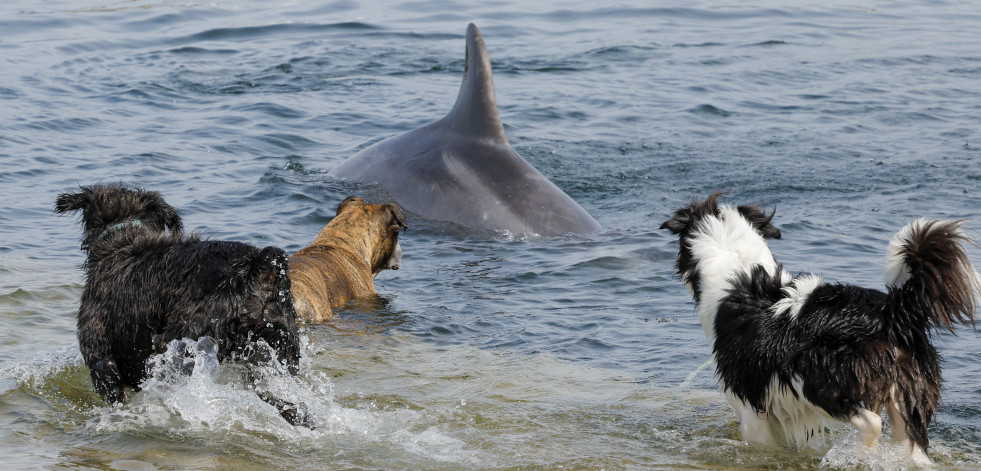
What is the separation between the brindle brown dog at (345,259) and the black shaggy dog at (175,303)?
161 cm

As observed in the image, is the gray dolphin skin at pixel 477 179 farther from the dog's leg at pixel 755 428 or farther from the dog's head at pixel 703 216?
the dog's leg at pixel 755 428

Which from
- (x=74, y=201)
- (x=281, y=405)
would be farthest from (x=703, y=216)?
(x=74, y=201)

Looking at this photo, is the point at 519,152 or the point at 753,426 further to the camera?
the point at 519,152

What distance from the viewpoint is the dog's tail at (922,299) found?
3980 mm

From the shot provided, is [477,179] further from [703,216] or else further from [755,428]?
[755,428]

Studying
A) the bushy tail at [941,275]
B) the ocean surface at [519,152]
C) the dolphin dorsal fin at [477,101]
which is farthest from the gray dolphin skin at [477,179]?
Answer: the bushy tail at [941,275]

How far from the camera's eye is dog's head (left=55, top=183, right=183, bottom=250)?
4.99 meters

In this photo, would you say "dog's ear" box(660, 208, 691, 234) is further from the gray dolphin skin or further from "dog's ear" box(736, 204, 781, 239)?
the gray dolphin skin

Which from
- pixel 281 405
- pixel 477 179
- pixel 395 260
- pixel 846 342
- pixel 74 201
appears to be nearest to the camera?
pixel 846 342

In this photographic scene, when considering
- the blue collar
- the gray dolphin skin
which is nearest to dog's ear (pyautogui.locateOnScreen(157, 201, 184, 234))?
the blue collar

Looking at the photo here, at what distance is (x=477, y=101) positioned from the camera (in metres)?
8.48

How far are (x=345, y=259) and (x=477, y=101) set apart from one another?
7.20 feet

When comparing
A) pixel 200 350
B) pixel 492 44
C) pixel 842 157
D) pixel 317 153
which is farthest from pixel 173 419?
pixel 492 44

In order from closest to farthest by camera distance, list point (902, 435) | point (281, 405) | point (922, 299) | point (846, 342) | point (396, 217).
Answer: point (922, 299) → point (846, 342) → point (902, 435) → point (281, 405) → point (396, 217)
